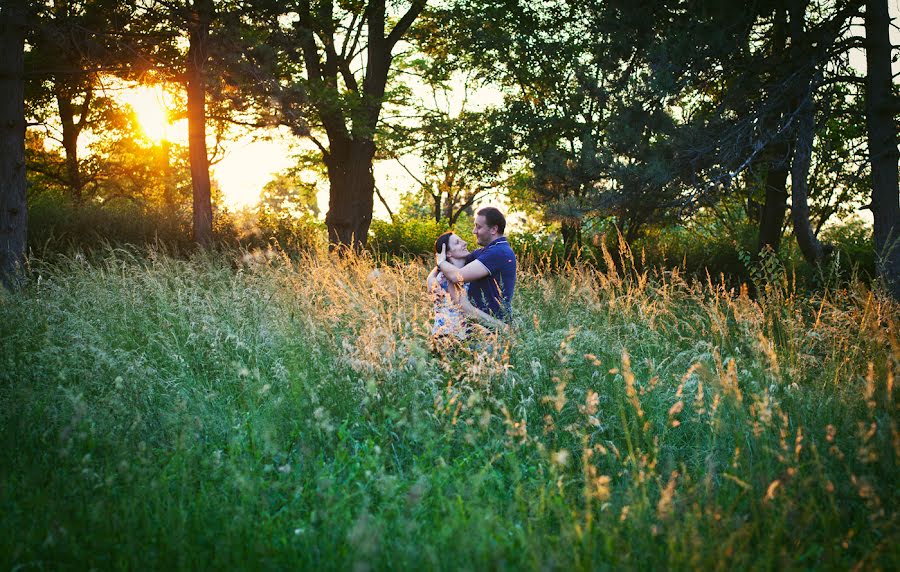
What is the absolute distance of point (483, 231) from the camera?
542 centimetres

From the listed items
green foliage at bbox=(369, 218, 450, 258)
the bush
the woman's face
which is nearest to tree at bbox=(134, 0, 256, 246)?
the bush

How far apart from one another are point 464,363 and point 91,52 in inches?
410

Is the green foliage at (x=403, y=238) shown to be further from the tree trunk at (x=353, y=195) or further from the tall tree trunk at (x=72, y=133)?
the tall tree trunk at (x=72, y=133)

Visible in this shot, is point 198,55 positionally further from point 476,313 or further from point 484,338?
point 484,338

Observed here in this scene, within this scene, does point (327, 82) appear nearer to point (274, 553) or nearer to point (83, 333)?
point (83, 333)

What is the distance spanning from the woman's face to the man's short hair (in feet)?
0.87

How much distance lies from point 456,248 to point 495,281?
1.42 feet

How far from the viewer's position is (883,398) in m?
4.06

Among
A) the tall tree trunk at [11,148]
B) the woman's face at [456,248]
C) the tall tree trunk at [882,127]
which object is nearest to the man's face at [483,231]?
the woman's face at [456,248]

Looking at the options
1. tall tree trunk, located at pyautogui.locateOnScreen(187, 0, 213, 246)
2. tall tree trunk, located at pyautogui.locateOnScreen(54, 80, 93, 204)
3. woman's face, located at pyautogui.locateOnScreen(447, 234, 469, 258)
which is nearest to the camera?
woman's face, located at pyautogui.locateOnScreen(447, 234, 469, 258)

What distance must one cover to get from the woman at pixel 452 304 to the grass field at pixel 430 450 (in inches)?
8.9

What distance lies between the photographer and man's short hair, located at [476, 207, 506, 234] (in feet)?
17.8

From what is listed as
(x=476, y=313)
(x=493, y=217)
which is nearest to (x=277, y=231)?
(x=493, y=217)

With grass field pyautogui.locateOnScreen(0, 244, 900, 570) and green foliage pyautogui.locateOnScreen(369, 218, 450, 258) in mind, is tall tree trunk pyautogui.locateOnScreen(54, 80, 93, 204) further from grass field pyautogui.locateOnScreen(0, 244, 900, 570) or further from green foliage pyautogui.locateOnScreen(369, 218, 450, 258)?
grass field pyautogui.locateOnScreen(0, 244, 900, 570)
